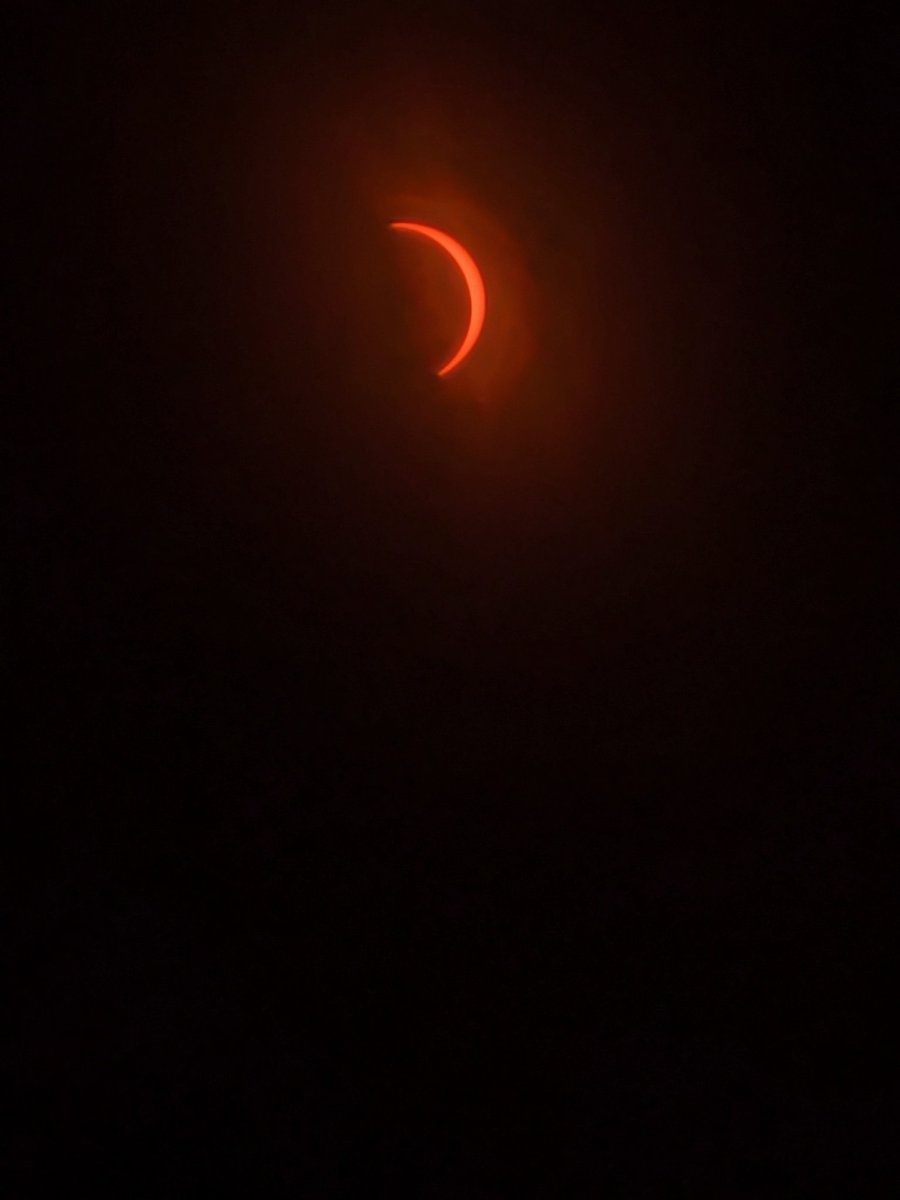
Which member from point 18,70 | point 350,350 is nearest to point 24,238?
point 18,70

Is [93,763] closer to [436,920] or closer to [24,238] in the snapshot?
[436,920]

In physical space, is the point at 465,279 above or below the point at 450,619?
above

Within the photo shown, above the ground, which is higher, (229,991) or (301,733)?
(301,733)
